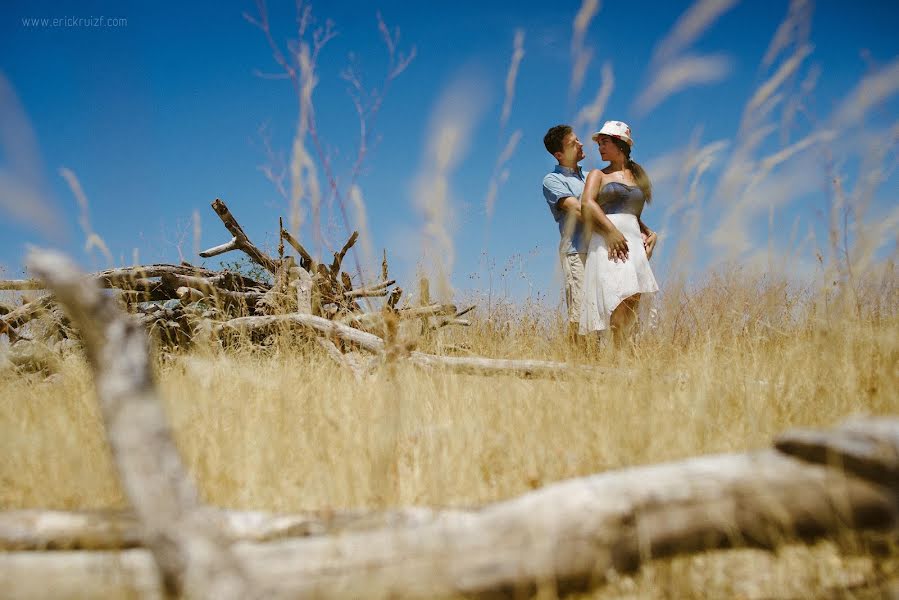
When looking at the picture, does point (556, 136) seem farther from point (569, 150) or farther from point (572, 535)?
point (572, 535)

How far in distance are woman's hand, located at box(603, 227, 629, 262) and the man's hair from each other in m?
1.25

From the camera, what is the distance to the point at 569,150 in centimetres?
452

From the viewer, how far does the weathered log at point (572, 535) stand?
0.96m

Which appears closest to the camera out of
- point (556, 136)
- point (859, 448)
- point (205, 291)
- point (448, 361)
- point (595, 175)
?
point (859, 448)

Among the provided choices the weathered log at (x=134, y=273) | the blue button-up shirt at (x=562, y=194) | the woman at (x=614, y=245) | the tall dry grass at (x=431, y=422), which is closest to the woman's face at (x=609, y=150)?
the woman at (x=614, y=245)

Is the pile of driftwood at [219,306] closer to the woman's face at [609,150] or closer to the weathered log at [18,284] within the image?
the weathered log at [18,284]

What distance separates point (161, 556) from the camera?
0.89 meters

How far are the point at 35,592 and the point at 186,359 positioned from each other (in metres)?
2.59

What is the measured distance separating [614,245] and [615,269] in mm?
180

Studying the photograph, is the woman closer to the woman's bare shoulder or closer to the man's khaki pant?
the woman's bare shoulder

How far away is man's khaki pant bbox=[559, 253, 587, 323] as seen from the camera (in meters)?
4.43

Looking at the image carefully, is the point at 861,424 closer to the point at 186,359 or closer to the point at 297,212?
the point at 297,212

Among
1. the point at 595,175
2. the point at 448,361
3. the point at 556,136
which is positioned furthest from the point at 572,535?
the point at 556,136

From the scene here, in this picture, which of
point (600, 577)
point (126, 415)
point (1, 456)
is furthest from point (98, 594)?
point (1, 456)
